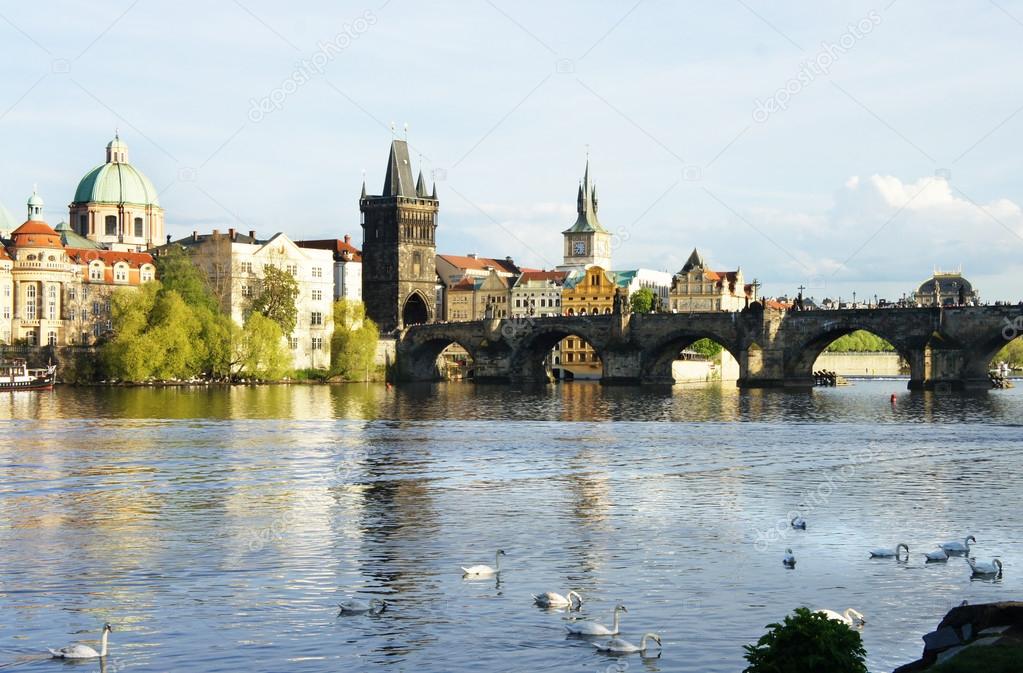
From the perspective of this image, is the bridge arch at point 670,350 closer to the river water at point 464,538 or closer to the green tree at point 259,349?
the green tree at point 259,349

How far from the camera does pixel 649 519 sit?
133 ft

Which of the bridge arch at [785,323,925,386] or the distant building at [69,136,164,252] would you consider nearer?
the bridge arch at [785,323,925,386]

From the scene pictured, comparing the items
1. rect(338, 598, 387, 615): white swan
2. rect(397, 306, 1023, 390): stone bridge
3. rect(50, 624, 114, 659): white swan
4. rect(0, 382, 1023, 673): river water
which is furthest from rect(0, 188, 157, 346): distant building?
rect(50, 624, 114, 659): white swan

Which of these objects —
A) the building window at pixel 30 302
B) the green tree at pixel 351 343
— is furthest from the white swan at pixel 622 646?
the green tree at pixel 351 343

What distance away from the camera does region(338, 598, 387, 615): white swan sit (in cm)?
2734

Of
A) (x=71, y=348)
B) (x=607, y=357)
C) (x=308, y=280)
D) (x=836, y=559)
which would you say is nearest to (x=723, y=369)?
(x=607, y=357)

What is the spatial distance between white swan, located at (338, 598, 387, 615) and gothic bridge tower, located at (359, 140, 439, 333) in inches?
6488

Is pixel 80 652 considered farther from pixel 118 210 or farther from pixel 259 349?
pixel 118 210

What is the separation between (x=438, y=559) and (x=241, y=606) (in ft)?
21.1

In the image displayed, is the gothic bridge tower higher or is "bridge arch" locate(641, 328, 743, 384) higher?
the gothic bridge tower

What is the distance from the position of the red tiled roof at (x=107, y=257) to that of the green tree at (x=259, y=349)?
1849cm

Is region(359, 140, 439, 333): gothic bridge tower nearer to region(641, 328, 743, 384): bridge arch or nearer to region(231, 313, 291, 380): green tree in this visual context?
region(641, 328, 743, 384): bridge arch

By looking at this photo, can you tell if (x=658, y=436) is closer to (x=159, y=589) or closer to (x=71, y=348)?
(x=159, y=589)

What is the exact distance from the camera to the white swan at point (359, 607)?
27.3 metres
